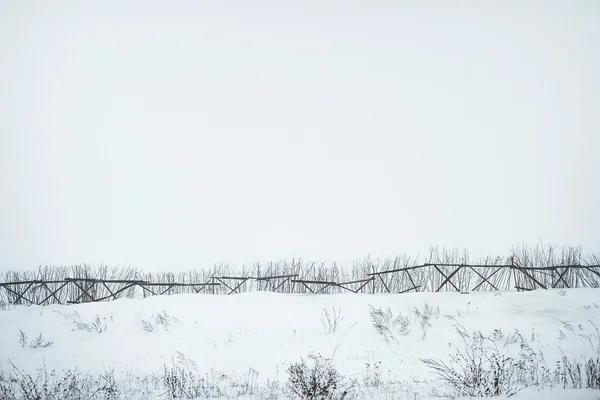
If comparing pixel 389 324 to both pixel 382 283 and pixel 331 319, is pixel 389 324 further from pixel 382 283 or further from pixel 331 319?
pixel 382 283

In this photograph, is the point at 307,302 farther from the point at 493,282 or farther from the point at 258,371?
the point at 493,282

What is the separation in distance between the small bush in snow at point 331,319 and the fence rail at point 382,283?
4794 mm

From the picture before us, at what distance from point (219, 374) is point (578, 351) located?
1112cm

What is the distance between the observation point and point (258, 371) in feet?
44.0

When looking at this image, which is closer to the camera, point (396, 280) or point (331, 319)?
point (331, 319)

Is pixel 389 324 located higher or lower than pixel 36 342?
higher

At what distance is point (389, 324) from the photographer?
53.8ft

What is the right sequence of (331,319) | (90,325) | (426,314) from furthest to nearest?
(90,325), (331,319), (426,314)

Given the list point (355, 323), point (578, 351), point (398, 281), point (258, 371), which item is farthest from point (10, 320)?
point (578, 351)

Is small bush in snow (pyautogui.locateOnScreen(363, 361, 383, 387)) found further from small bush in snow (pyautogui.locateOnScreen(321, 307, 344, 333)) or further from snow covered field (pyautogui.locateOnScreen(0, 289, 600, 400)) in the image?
small bush in snow (pyautogui.locateOnScreen(321, 307, 344, 333))

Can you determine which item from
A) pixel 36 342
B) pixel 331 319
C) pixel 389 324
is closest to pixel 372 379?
pixel 389 324

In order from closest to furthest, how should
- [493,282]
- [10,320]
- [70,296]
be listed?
[10,320], [493,282], [70,296]

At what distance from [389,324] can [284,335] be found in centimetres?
415

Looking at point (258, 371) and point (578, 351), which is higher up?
point (578, 351)
